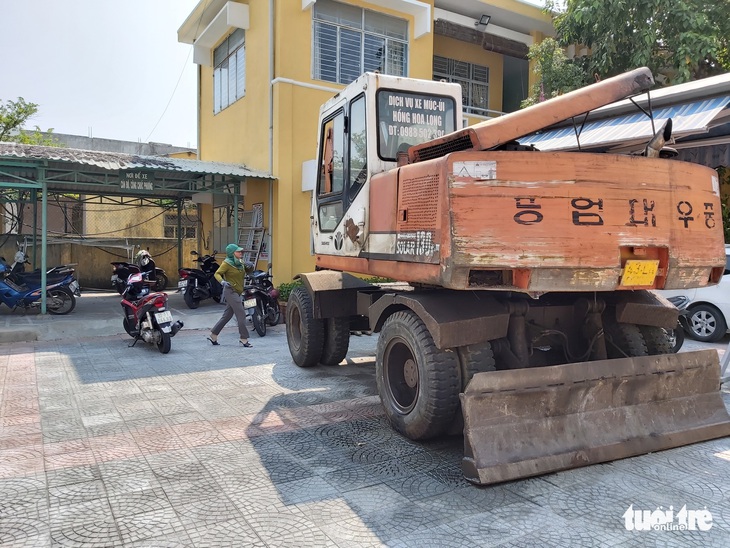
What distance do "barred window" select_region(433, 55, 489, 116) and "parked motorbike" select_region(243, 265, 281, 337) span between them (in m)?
9.29

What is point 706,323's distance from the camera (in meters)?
9.49

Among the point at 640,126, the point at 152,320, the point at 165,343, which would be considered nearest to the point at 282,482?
the point at 165,343

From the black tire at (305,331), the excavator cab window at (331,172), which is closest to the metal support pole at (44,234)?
the black tire at (305,331)

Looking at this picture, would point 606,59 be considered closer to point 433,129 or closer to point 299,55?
point 299,55

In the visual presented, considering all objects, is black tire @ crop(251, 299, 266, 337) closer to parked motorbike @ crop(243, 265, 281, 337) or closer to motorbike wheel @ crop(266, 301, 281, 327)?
parked motorbike @ crop(243, 265, 281, 337)

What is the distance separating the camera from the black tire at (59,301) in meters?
11.2

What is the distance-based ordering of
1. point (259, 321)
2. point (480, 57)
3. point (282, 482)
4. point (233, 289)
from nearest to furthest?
point (282, 482) < point (233, 289) < point (259, 321) < point (480, 57)

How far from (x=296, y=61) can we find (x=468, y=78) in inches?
286

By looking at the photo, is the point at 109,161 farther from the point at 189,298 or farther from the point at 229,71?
the point at 229,71

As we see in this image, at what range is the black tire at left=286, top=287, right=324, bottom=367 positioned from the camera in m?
7.18

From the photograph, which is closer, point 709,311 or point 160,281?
point 709,311

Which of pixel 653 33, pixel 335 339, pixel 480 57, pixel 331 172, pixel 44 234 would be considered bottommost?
pixel 335 339

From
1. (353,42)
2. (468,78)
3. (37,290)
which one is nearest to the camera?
(37,290)

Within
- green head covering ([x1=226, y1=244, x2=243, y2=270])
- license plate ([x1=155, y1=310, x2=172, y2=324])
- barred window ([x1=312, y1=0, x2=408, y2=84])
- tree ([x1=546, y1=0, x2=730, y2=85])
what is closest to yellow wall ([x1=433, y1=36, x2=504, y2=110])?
barred window ([x1=312, y1=0, x2=408, y2=84])
